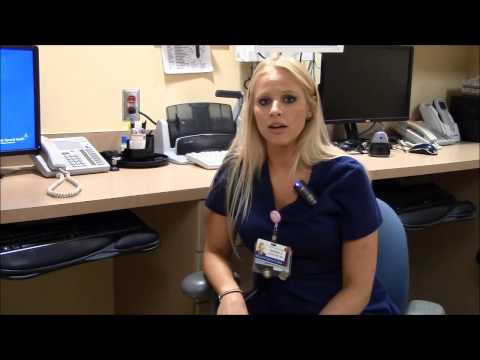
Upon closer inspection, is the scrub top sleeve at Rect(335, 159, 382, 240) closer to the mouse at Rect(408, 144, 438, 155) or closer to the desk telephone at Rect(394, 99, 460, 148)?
the mouse at Rect(408, 144, 438, 155)

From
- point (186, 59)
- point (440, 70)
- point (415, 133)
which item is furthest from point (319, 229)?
point (440, 70)

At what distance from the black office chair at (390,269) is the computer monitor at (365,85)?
3.42ft

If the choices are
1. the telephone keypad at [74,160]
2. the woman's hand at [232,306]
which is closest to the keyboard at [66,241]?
the telephone keypad at [74,160]

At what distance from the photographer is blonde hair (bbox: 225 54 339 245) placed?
1.40 m

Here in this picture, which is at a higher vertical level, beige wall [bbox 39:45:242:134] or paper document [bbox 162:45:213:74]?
paper document [bbox 162:45:213:74]

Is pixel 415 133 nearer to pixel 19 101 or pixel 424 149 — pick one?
pixel 424 149

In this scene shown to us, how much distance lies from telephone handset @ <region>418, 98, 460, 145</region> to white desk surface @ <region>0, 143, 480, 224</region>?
567 mm

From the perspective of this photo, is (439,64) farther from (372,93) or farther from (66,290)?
(66,290)

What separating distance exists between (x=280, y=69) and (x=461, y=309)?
1674mm

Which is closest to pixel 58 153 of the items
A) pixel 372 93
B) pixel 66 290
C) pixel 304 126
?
pixel 66 290

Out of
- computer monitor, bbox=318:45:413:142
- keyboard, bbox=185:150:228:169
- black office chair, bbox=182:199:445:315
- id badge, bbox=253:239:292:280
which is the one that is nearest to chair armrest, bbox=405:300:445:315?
black office chair, bbox=182:199:445:315

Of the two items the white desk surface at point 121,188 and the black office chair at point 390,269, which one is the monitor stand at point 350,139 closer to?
the white desk surface at point 121,188

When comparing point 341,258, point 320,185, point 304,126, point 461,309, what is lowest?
point 461,309
